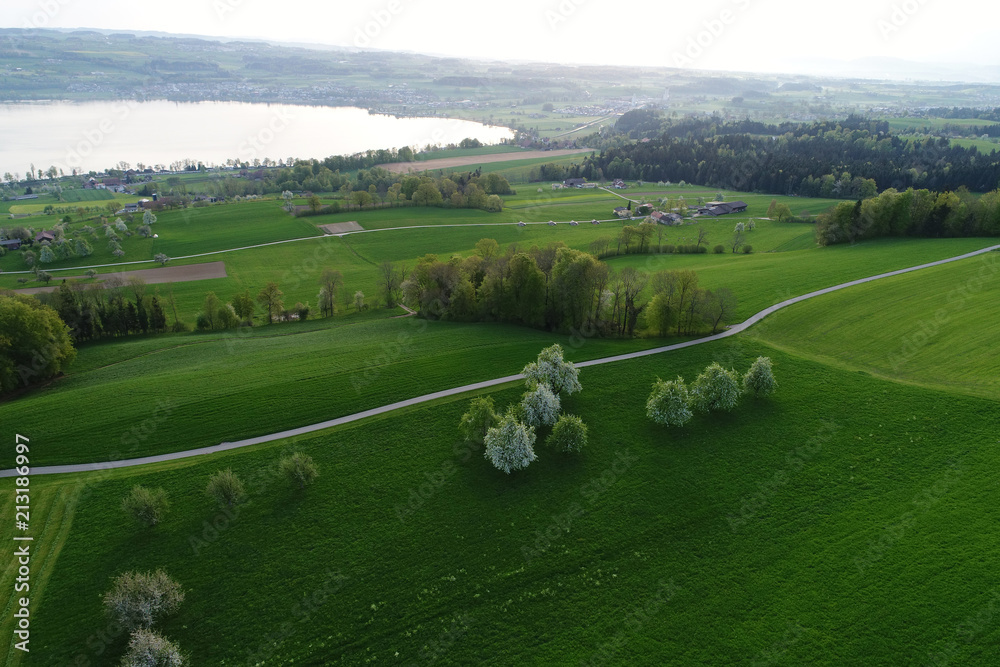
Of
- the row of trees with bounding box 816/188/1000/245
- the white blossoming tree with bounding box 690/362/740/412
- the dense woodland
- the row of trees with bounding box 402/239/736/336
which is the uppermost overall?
the dense woodland

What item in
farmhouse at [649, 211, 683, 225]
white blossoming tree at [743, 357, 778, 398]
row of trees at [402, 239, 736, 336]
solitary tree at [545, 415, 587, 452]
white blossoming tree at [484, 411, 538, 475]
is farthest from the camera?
farmhouse at [649, 211, 683, 225]

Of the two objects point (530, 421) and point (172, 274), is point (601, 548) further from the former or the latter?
point (172, 274)

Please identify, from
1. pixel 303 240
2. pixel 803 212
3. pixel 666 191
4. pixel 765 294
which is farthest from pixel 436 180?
pixel 765 294

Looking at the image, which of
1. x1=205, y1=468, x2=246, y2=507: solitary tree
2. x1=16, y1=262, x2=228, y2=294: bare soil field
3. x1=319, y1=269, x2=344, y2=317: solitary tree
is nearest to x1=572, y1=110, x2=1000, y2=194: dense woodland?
x1=319, y1=269, x2=344, y2=317: solitary tree

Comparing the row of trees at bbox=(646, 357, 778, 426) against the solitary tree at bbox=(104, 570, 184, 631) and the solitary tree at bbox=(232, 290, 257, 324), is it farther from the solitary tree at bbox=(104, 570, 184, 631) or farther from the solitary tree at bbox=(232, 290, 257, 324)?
the solitary tree at bbox=(232, 290, 257, 324)

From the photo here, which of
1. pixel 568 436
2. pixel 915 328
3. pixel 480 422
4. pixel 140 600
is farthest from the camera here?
pixel 915 328

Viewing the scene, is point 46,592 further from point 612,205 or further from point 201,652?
point 612,205

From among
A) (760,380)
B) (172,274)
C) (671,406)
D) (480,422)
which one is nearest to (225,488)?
(480,422)
